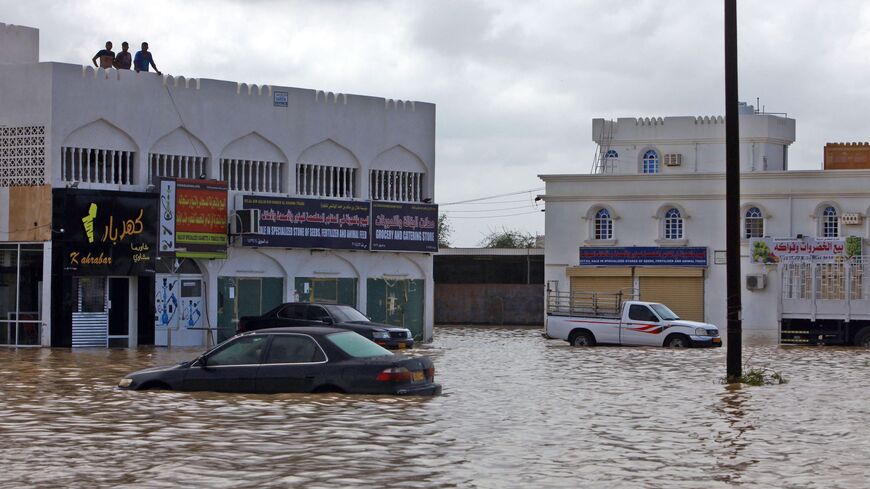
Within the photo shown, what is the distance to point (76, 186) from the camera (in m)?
34.9

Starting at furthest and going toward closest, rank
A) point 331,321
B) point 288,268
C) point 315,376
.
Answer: point 288,268
point 331,321
point 315,376

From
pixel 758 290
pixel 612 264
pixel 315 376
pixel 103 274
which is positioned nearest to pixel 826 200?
pixel 758 290

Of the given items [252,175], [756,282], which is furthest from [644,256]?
[252,175]

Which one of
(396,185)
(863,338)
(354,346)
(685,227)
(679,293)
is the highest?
(396,185)

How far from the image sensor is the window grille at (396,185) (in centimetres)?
4178

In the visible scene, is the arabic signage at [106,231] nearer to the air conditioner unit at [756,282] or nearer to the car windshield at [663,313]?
the car windshield at [663,313]

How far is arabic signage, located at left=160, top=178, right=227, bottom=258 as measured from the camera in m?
36.5

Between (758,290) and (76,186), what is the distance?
2894cm

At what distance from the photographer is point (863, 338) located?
123 ft

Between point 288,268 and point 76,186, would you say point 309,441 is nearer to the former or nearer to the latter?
point 76,186

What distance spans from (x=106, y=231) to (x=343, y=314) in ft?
23.1

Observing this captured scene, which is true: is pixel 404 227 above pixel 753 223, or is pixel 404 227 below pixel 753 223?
below

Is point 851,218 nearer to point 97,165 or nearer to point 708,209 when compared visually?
point 708,209

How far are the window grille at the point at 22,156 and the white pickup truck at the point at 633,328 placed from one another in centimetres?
1528
